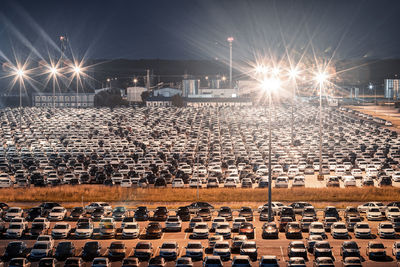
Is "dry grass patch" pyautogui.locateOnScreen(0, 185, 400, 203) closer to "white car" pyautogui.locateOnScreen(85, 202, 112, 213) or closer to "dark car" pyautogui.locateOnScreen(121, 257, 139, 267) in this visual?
"white car" pyautogui.locateOnScreen(85, 202, 112, 213)

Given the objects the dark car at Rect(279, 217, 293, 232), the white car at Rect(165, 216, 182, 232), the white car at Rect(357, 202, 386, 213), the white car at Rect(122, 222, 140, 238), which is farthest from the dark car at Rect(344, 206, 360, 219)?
the white car at Rect(122, 222, 140, 238)

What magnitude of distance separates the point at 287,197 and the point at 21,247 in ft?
67.1

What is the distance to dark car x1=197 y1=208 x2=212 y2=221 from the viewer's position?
35062 mm

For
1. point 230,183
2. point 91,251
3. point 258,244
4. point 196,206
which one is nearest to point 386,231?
point 258,244

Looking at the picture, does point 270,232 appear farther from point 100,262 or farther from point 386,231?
point 100,262

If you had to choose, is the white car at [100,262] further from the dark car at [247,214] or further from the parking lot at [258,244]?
the dark car at [247,214]

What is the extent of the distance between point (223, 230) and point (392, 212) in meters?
10.7

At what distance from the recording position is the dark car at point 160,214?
35250 mm

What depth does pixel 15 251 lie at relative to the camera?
26.7 m

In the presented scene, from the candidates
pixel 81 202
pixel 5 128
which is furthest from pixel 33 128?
pixel 81 202

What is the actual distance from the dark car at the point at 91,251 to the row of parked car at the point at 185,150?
1976 cm

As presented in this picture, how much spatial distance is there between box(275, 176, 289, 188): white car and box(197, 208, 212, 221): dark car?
40.6 ft

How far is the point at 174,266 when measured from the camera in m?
25.1

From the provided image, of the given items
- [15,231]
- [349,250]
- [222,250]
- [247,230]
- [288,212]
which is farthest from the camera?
[288,212]
